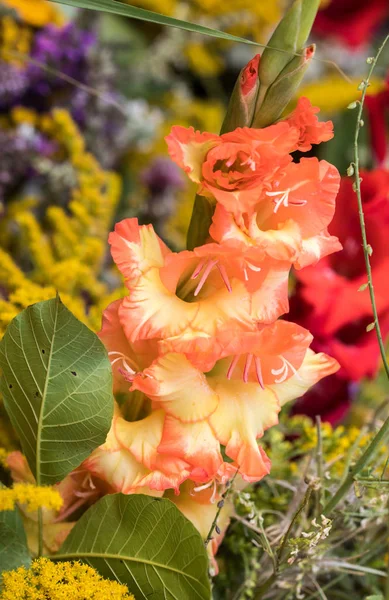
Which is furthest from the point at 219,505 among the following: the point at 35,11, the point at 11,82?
the point at 35,11

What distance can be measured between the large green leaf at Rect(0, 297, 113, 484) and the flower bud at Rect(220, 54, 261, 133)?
12 cm

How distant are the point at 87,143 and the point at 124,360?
48cm

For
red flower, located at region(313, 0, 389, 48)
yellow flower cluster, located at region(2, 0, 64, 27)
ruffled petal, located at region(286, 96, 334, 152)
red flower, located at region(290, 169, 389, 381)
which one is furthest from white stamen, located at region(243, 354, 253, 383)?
red flower, located at region(313, 0, 389, 48)

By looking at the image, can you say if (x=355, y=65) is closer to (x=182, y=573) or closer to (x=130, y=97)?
(x=130, y=97)

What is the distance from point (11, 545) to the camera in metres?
0.39

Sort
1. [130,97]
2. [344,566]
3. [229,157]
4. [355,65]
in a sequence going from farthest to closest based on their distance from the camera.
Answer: [355,65] → [130,97] → [344,566] → [229,157]

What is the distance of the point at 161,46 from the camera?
40.6 inches

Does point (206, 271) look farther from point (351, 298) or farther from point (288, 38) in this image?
point (351, 298)

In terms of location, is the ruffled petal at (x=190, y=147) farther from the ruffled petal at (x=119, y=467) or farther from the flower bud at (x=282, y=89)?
the ruffled petal at (x=119, y=467)

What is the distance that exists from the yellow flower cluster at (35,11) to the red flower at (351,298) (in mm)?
A: 410

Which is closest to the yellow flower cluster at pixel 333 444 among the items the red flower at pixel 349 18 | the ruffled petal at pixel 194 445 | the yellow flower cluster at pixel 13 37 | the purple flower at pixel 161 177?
the ruffled petal at pixel 194 445

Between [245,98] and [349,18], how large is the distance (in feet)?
2.97

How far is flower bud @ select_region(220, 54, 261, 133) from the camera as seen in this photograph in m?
0.35

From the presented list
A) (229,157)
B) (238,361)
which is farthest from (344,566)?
(229,157)
